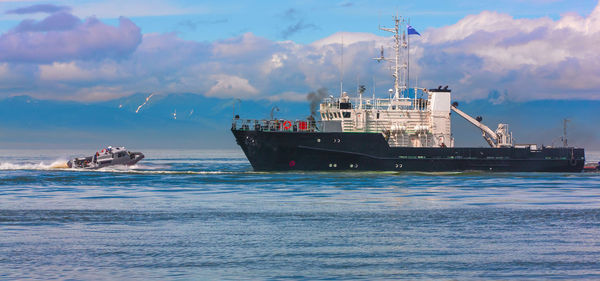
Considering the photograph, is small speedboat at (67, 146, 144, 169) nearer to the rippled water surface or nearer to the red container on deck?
the rippled water surface

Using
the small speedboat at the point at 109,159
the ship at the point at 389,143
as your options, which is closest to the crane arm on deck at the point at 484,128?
the ship at the point at 389,143

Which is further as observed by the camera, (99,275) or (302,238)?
(302,238)

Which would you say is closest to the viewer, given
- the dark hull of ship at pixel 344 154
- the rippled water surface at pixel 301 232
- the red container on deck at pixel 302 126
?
the rippled water surface at pixel 301 232

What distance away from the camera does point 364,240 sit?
26859 millimetres

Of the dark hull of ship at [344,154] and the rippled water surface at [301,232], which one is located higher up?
the dark hull of ship at [344,154]

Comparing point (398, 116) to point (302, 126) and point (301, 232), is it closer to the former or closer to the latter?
point (302, 126)

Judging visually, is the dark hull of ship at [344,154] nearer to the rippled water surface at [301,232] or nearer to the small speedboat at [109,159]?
the rippled water surface at [301,232]

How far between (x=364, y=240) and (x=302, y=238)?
96.7 inches

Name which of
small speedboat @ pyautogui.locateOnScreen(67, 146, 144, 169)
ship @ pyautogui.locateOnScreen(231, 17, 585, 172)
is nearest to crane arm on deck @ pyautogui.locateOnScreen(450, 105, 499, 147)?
ship @ pyautogui.locateOnScreen(231, 17, 585, 172)

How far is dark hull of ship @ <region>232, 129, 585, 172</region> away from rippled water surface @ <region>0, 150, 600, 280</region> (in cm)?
902

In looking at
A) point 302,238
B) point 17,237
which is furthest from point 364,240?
point 17,237

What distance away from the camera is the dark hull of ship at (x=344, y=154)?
6338 cm

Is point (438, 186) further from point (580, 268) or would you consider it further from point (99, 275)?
point (99, 275)

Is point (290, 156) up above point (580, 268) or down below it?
above
